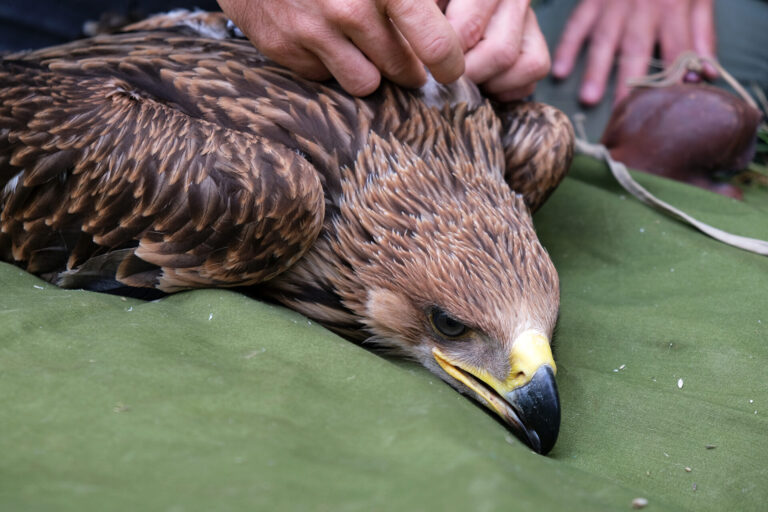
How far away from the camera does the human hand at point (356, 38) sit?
8.01 ft

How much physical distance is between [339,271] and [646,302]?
1.24m

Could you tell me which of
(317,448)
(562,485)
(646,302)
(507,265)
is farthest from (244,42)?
(562,485)

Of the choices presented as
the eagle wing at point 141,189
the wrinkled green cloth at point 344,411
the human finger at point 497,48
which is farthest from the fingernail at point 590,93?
the eagle wing at point 141,189

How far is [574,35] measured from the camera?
549 cm

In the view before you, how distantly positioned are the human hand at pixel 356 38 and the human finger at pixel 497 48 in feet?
0.95

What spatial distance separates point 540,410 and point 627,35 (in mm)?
4226

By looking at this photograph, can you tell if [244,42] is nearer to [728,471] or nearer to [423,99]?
[423,99]

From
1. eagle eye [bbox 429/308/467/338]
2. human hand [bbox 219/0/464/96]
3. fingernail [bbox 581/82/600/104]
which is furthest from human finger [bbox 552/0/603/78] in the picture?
eagle eye [bbox 429/308/467/338]

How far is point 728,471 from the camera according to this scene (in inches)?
77.8

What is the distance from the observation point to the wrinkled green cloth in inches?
52.3

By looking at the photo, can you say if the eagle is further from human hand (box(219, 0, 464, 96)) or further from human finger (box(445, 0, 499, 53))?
human finger (box(445, 0, 499, 53))

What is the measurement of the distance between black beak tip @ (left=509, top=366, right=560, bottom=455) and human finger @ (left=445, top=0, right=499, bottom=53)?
1439mm

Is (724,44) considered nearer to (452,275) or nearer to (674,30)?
(674,30)

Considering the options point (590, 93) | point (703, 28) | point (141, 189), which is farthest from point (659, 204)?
point (703, 28)
